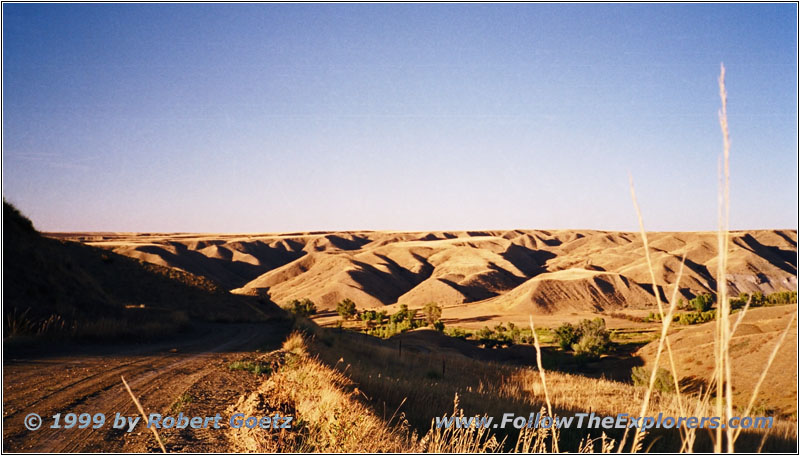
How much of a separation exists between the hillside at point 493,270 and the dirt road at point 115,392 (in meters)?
50.5

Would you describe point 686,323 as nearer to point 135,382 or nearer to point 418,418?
point 418,418

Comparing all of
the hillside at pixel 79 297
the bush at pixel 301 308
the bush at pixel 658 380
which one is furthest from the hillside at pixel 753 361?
the bush at pixel 301 308

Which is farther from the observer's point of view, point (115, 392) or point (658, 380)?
point (658, 380)

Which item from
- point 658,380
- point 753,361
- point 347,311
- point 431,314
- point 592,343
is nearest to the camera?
point 658,380

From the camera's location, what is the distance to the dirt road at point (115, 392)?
5.24 m

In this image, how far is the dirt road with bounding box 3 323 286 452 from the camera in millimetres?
5242

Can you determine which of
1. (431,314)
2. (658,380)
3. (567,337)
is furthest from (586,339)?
(431,314)

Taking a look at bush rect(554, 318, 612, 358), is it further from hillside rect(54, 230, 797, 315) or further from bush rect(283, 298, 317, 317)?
bush rect(283, 298, 317, 317)

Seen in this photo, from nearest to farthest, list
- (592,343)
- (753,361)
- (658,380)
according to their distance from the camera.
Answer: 1. (658,380)
2. (753,361)
3. (592,343)

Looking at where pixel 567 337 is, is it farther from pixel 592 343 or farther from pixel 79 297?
pixel 79 297

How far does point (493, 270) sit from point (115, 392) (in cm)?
11054

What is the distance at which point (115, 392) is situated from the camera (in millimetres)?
7473

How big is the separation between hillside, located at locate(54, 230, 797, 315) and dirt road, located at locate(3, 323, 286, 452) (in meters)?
50.5

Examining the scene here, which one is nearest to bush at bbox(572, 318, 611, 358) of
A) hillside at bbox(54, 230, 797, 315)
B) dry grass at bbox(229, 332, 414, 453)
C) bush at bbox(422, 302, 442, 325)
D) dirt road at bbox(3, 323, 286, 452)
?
hillside at bbox(54, 230, 797, 315)
